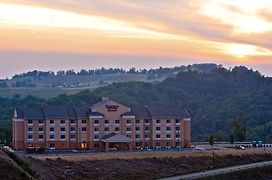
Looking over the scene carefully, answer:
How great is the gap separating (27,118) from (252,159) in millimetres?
31227

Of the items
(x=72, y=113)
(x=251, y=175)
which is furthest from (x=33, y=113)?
(x=251, y=175)

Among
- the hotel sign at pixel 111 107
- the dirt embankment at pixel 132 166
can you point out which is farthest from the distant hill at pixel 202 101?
the dirt embankment at pixel 132 166

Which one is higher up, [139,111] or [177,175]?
[139,111]

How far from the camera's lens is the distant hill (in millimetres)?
136375

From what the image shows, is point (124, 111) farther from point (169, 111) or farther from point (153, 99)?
point (153, 99)

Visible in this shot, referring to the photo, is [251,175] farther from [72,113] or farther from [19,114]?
[19,114]

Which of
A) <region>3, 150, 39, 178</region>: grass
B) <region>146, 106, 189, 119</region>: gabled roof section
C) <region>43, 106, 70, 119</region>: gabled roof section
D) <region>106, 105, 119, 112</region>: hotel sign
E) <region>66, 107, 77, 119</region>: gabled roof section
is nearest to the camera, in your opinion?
<region>3, 150, 39, 178</region>: grass

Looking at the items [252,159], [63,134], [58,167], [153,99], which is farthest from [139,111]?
[153,99]

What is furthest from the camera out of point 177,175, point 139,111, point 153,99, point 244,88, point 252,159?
point 244,88

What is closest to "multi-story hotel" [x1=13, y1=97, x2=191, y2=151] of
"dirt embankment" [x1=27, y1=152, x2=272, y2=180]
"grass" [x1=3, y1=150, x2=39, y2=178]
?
"dirt embankment" [x1=27, y1=152, x2=272, y2=180]

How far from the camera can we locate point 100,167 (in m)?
71.6

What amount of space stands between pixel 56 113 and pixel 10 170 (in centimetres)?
2905

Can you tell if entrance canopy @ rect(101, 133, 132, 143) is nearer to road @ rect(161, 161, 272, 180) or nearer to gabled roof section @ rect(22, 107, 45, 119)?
gabled roof section @ rect(22, 107, 45, 119)

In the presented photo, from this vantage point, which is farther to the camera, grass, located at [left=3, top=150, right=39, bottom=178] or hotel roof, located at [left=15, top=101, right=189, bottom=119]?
hotel roof, located at [left=15, top=101, right=189, bottom=119]
